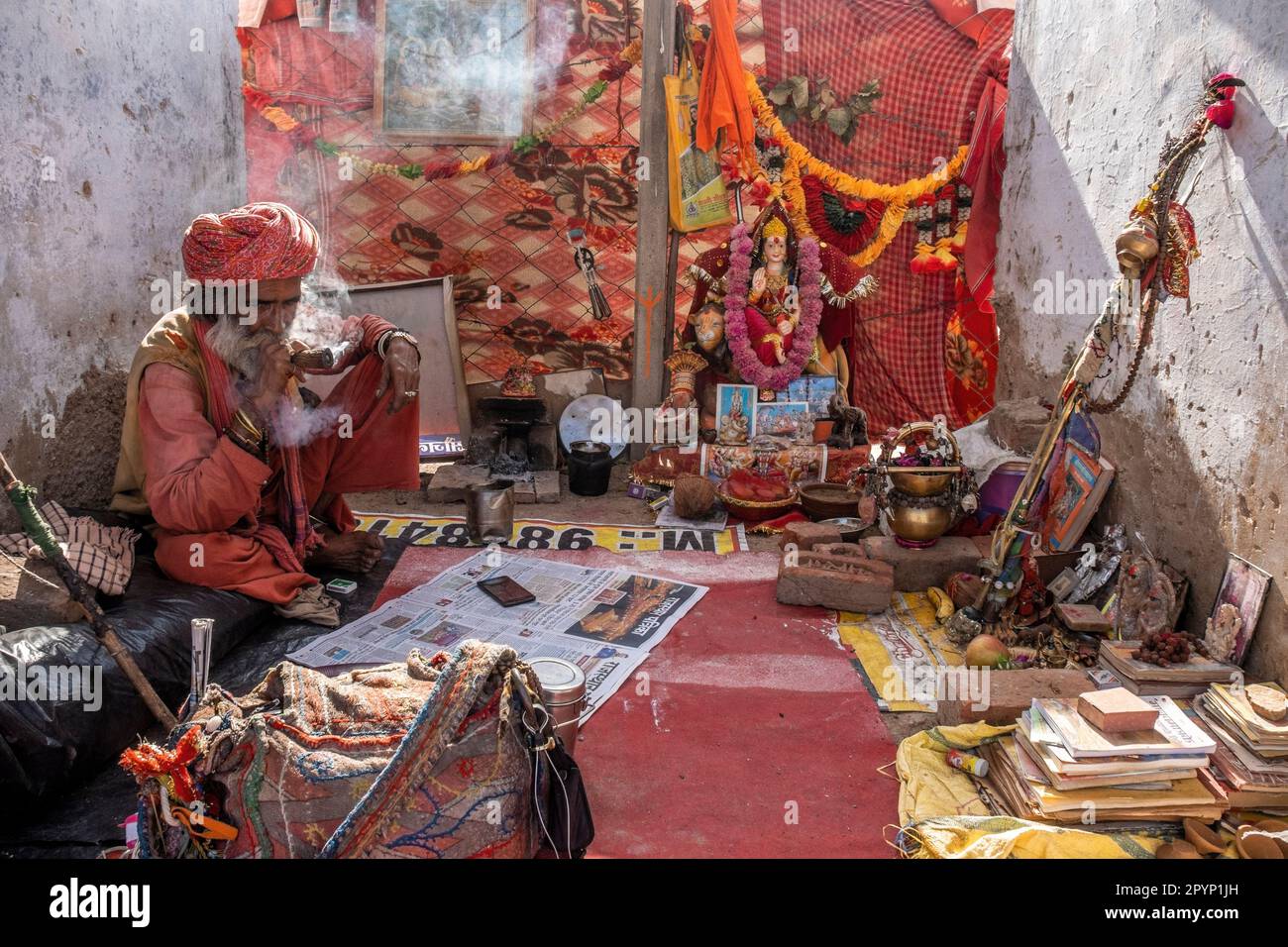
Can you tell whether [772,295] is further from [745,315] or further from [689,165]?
[689,165]

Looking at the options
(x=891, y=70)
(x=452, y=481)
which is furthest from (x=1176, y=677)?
(x=891, y=70)

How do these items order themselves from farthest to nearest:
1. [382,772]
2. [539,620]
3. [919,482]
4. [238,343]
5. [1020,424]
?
1. [1020,424]
2. [919,482]
3. [539,620]
4. [238,343]
5. [382,772]

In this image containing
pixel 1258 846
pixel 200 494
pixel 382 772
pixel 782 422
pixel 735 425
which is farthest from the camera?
pixel 782 422

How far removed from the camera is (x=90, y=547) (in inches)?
143

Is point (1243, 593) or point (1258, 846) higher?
point (1243, 593)

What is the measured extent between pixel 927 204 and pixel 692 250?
69.3 inches

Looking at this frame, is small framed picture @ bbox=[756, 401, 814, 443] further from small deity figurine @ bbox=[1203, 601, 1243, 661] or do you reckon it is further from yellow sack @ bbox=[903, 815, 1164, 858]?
yellow sack @ bbox=[903, 815, 1164, 858]

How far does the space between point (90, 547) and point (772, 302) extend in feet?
14.5

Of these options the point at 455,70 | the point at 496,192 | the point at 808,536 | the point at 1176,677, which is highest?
the point at 455,70

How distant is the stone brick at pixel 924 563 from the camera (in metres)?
4.74

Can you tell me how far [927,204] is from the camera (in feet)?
23.1

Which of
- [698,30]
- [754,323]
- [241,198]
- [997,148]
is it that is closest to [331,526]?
[241,198]

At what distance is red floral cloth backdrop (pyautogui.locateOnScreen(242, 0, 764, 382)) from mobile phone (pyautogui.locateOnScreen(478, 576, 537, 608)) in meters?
2.83

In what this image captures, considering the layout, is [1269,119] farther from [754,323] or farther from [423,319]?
[423,319]
